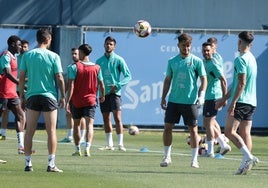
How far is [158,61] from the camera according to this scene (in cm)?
3562

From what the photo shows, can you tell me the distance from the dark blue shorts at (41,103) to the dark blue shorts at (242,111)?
3193mm

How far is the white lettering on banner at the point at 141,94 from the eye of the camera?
35188 mm

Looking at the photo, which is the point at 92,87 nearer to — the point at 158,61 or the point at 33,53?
the point at 33,53

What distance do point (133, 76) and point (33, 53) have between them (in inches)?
723

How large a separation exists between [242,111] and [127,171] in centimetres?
225

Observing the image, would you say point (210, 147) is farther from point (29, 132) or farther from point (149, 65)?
point (149, 65)

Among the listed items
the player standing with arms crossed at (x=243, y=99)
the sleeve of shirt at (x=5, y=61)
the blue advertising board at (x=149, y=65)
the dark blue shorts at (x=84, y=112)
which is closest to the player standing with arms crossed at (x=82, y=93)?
the dark blue shorts at (x=84, y=112)

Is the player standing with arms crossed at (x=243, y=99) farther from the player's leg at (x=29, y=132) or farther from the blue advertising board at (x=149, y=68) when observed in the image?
the blue advertising board at (x=149, y=68)

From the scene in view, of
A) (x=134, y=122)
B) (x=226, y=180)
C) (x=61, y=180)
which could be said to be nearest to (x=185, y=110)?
(x=226, y=180)

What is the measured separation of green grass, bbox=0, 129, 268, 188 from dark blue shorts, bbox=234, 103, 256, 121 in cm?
96

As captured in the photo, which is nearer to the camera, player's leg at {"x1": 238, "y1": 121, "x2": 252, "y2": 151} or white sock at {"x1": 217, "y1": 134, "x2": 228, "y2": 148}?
player's leg at {"x1": 238, "y1": 121, "x2": 252, "y2": 151}

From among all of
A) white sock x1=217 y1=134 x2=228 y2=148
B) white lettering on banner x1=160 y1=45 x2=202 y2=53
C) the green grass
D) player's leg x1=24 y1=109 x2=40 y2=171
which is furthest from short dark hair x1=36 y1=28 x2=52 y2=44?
white lettering on banner x1=160 y1=45 x2=202 y2=53

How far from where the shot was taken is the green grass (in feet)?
50.2

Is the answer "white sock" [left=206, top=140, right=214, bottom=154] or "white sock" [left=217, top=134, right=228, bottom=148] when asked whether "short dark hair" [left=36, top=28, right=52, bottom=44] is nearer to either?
"white sock" [left=206, top=140, right=214, bottom=154]
